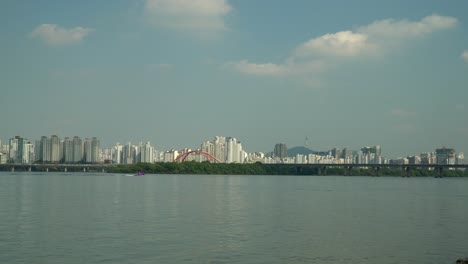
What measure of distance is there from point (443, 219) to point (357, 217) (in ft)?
21.1

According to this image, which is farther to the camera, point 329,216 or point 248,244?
point 329,216

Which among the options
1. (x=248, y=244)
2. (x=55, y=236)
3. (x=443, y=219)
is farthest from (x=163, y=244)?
(x=443, y=219)

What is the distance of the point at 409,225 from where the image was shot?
116 ft

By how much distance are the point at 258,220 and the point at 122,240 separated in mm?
12156

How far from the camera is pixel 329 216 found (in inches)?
1578

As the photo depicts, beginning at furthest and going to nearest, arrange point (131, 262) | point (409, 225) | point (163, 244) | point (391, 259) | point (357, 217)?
point (357, 217) → point (409, 225) → point (163, 244) → point (391, 259) → point (131, 262)

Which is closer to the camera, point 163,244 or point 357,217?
point 163,244

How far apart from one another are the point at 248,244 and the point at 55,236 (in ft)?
32.4

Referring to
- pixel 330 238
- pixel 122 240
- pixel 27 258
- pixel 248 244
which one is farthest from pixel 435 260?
pixel 27 258

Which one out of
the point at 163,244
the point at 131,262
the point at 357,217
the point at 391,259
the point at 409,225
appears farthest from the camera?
the point at 357,217

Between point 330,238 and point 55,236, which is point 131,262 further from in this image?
point 330,238

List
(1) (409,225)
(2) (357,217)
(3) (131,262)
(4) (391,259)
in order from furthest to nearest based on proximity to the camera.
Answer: (2) (357,217) < (1) (409,225) < (4) (391,259) < (3) (131,262)

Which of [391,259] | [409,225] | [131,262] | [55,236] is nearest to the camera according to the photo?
[131,262]

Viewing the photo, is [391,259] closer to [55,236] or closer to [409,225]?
[409,225]
